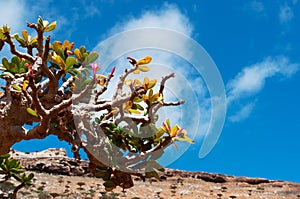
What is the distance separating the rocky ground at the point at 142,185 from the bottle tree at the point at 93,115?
48.5ft

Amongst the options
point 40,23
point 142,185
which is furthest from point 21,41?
point 142,185

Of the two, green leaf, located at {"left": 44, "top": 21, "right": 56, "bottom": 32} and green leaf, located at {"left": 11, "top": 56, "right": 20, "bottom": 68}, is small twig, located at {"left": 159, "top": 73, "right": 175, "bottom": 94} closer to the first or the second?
green leaf, located at {"left": 44, "top": 21, "right": 56, "bottom": 32}

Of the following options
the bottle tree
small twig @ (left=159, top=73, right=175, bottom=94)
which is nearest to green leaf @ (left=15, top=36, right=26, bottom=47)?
the bottle tree

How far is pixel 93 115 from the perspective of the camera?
17.7 ft

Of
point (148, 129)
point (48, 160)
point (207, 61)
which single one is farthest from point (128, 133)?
point (48, 160)

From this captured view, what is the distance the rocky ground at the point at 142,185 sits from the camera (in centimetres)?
2338

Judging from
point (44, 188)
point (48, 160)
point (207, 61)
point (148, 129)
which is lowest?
point (148, 129)

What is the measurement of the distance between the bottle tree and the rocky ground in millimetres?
14769

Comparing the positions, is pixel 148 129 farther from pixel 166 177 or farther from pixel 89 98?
pixel 166 177

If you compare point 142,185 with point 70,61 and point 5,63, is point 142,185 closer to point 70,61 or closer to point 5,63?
point 5,63

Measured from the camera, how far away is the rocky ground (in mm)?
23375

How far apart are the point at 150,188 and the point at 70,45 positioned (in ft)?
76.0

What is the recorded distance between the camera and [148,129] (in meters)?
5.30

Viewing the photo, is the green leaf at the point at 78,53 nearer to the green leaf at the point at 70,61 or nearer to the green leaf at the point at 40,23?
the green leaf at the point at 70,61
